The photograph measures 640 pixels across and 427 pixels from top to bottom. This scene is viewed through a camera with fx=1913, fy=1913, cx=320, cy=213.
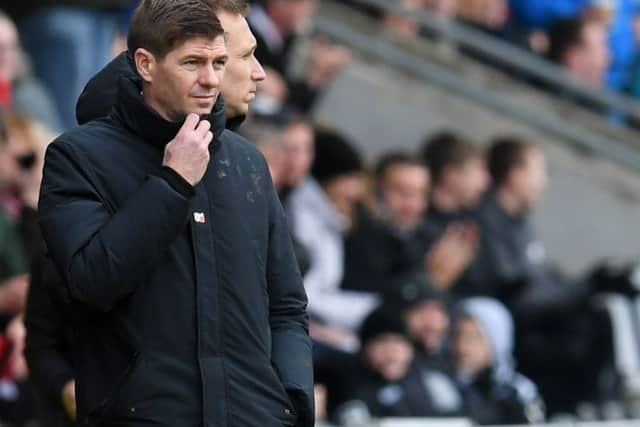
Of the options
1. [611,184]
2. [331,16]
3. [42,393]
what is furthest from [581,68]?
[42,393]

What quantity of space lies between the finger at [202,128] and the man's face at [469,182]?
6.73 m

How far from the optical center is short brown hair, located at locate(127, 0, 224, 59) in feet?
12.5

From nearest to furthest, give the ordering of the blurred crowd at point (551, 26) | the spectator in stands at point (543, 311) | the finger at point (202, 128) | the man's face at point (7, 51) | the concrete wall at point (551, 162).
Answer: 1. the finger at point (202, 128)
2. the man's face at point (7, 51)
3. the spectator in stands at point (543, 311)
4. the concrete wall at point (551, 162)
5. the blurred crowd at point (551, 26)

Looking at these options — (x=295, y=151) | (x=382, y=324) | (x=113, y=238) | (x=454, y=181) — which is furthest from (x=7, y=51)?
(x=113, y=238)

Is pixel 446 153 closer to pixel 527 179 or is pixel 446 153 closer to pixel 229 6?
pixel 527 179

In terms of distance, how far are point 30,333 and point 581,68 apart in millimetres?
8326

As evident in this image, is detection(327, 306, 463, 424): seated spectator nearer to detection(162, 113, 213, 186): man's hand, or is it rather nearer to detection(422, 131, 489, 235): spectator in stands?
detection(422, 131, 489, 235): spectator in stands

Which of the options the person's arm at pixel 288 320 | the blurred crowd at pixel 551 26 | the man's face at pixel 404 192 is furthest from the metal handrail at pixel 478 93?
the person's arm at pixel 288 320

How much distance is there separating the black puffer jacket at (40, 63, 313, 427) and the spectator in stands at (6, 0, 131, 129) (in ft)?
18.5

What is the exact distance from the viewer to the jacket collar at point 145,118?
3873 mm

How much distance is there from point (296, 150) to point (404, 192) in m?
1.07

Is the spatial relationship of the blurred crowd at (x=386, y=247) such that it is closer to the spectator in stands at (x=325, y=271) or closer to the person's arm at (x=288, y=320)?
the spectator in stands at (x=325, y=271)

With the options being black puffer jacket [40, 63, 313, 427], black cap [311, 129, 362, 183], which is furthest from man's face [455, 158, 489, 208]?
black puffer jacket [40, 63, 313, 427]

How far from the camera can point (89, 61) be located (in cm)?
A: 961
